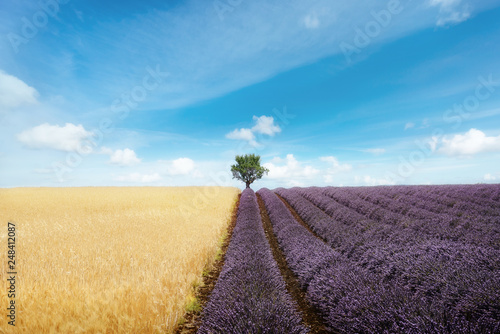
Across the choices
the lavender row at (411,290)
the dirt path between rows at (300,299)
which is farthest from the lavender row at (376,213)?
the dirt path between rows at (300,299)

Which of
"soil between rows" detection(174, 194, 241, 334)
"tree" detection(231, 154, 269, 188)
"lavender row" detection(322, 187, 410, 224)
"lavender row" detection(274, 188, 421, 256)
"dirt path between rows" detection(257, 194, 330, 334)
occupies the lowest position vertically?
"dirt path between rows" detection(257, 194, 330, 334)

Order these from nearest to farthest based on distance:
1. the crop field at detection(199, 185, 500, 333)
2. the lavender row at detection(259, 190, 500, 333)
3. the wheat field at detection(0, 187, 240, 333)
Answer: the lavender row at detection(259, 190, 500, 333)
the crop field at detection(199, 185, 500, 333)
the wheat field at detection(0, 187, 240, 333)

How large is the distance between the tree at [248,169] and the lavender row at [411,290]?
34.8 m

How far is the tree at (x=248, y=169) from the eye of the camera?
131ft

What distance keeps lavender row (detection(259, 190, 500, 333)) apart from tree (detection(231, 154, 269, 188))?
114ft

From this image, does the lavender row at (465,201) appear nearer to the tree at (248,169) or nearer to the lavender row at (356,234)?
the lavender row at (356,234)

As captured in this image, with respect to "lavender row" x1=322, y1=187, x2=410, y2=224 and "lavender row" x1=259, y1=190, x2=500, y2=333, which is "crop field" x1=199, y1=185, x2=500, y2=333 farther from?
"lavender row" x1=322, y1=187, x2=410, y2=224

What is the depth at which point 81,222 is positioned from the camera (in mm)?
9352

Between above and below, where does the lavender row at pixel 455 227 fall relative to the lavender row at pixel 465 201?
below

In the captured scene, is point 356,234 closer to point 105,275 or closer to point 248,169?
point 105,275

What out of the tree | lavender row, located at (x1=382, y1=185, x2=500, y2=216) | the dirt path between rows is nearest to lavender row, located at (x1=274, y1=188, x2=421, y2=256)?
the dirt path between rows

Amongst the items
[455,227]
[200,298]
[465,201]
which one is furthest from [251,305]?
[465,201]

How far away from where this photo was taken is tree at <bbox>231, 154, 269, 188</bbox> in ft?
131

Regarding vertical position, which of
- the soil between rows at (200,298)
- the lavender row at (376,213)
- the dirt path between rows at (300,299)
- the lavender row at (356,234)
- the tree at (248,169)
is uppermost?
the tree at (248,169)
